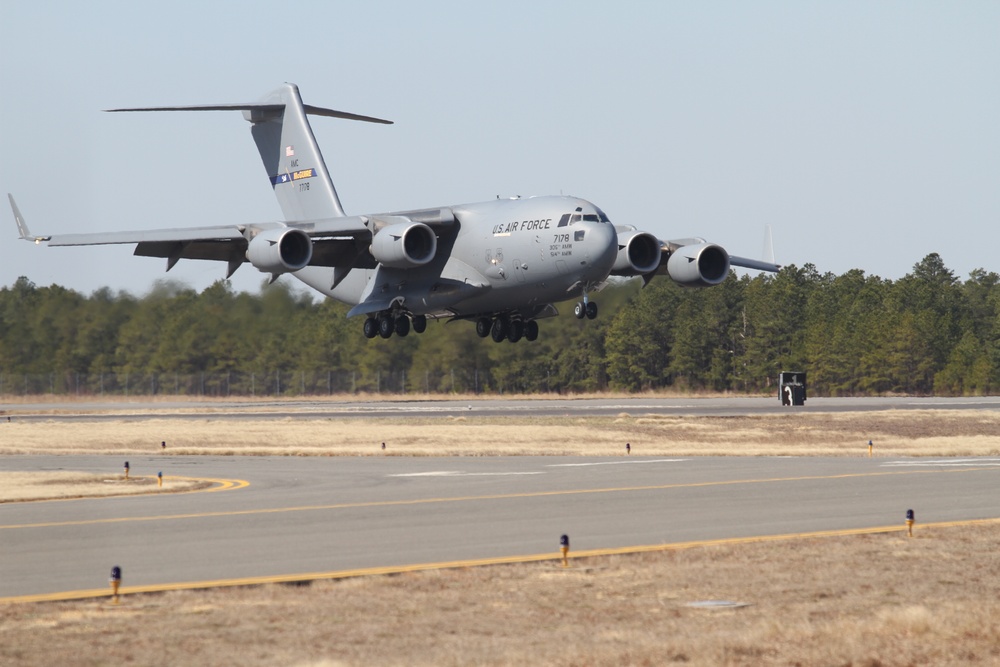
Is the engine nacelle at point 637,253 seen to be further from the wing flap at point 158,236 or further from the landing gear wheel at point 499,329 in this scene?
the wing flap at point 158,236

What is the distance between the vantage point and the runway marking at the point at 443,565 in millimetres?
13750

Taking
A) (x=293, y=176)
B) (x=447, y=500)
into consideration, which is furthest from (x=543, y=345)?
(x=447, y=500)

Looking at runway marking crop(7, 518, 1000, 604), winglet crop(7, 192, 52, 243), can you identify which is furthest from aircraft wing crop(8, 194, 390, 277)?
runway marking crop(7, 518, 1000, 604)

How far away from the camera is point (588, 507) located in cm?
2167

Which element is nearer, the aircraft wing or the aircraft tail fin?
the aircraft wing

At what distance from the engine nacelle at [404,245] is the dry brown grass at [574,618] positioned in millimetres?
21593

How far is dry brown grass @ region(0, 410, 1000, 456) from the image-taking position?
3825 centimetres

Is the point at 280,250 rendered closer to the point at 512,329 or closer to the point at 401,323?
the point at 401,323

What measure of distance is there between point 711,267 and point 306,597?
84.7ft

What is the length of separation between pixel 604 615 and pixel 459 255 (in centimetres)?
2615

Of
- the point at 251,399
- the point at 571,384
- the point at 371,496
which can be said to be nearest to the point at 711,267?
the point at 371,496

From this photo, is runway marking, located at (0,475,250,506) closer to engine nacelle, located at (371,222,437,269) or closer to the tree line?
engine nacelle, located at (371,222,437,269)

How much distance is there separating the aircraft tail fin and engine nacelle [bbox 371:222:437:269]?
28.8 ft

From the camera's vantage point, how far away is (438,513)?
20828 millimetres
